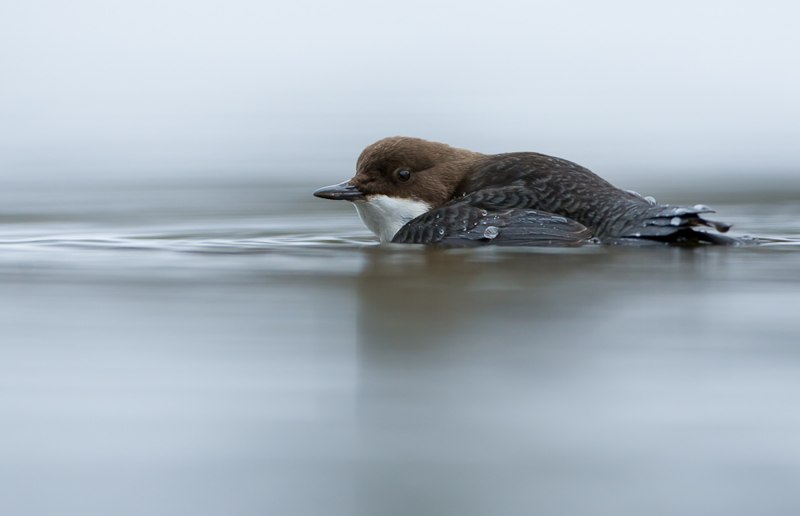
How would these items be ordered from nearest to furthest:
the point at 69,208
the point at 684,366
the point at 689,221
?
the point at 684,366, the point at 689,221, the point at 69,208

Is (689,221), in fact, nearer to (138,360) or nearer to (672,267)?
(672,267)

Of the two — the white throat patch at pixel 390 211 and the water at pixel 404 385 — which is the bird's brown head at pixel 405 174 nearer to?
the white throat patch at pixel 390 211

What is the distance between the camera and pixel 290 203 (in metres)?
11.9

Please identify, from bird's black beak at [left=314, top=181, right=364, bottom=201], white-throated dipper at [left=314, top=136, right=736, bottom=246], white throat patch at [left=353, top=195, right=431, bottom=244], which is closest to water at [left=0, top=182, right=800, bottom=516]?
white-throated dipper at [left=314, top=136, right=736, bottom=246]

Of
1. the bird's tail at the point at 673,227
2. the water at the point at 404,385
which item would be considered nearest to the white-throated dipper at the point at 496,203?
the bird's tail at the point at 673,227

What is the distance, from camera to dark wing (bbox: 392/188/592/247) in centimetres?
807

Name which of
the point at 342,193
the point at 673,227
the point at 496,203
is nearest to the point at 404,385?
the point at 673,227

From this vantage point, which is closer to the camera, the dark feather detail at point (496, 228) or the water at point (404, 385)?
the water at point (404, 385)

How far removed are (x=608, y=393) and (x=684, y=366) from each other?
50 centimetres

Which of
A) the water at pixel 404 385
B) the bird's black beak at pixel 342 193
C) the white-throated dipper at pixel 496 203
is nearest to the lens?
the water at pixel 404 385

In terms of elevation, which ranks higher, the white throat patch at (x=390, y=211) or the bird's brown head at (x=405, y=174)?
the bird's brown head at (x=405, y=174)

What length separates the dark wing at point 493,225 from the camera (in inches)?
318

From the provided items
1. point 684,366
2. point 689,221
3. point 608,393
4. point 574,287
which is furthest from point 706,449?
point 689,221

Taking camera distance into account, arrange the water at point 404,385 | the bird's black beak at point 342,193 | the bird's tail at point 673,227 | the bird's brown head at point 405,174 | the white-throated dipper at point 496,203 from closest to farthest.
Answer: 1. the water at point 404,385
2. the bird's tail at point 673,227
3. the white-throated dipper at point 496,203
4. the bird's black beak at point 342,193
5. the bird's brown head at point 405,174
